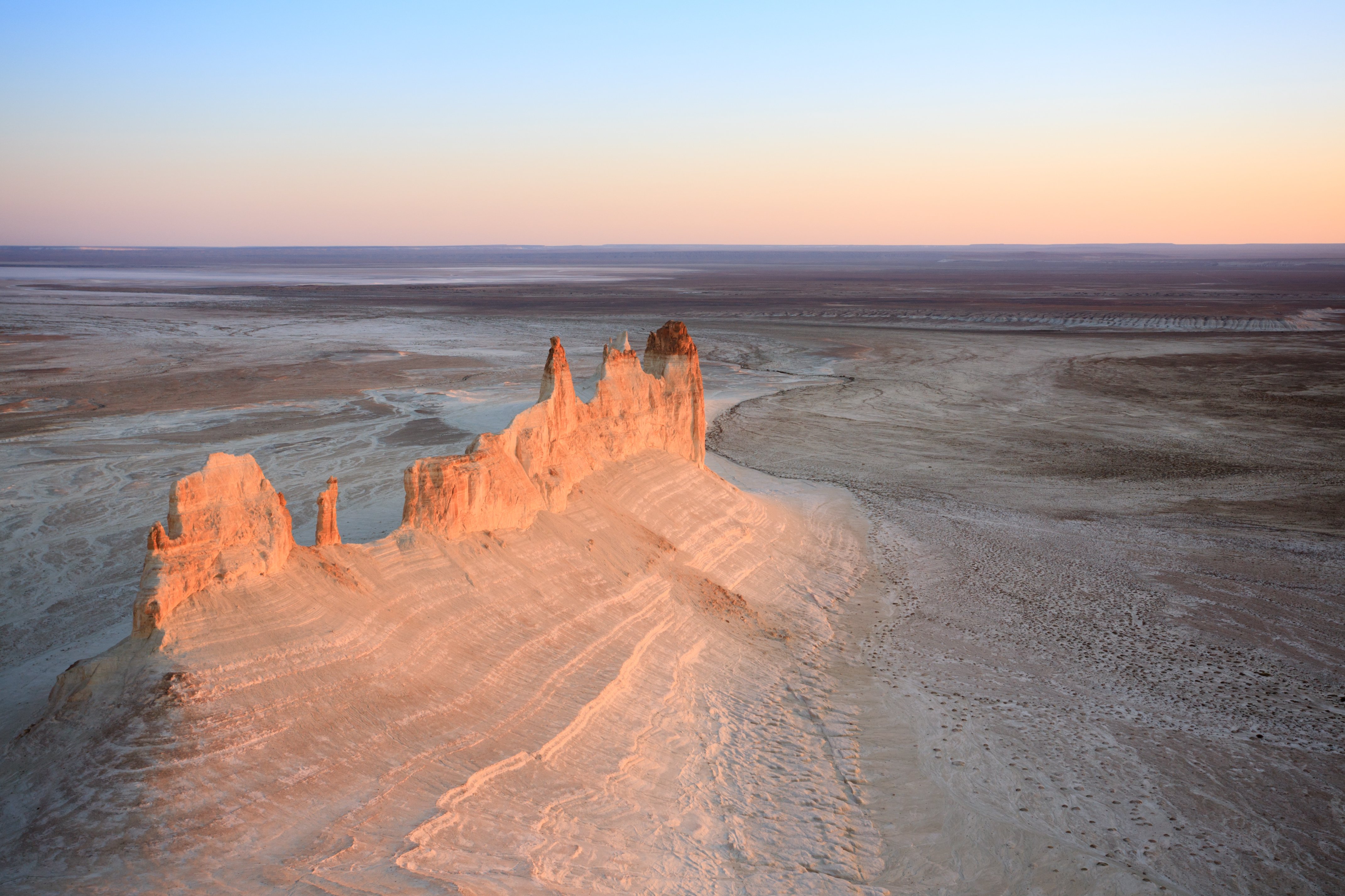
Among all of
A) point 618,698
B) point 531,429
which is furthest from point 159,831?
point 531,429

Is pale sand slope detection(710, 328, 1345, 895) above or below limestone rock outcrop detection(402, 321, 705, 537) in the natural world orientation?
below

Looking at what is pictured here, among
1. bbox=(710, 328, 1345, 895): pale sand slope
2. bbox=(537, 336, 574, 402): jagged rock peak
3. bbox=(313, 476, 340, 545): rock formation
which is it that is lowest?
bbox=(710, 328, 1345, 895): pale sand slope

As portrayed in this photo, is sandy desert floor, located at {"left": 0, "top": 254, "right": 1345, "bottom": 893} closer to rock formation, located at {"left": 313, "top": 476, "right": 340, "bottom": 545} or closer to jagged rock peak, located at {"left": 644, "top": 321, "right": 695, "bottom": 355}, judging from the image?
rock formation, located at {"left": 313, "top": 476, "right": 340, "bottom": 545}

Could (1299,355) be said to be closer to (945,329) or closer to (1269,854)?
(945,329)

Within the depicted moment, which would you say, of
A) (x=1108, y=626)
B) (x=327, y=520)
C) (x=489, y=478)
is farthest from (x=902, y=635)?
(x=327, y=520)

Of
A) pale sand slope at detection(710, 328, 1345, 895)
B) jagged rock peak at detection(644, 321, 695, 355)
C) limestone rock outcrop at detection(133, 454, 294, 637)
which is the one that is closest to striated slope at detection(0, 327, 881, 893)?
limestone rock outcrop at detection(133, 454, 294, 637)

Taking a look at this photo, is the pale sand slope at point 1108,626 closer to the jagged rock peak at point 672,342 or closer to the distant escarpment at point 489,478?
the distant escarpment at point 489,478

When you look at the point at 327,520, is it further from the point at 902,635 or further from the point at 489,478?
the point at 902,635
